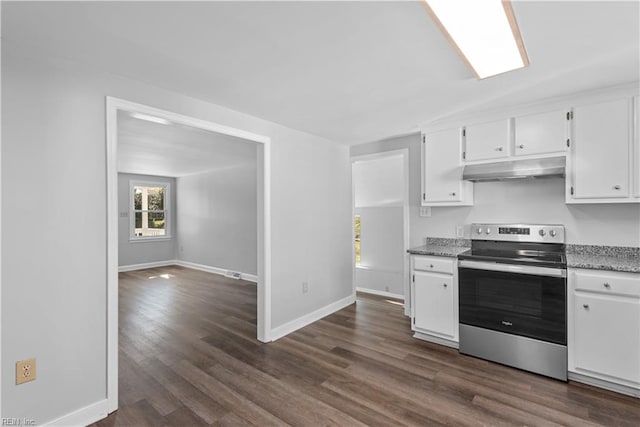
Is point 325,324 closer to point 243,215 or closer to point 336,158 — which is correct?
point 336,158

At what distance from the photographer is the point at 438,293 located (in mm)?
3047

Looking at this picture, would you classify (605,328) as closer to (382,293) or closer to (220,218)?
(382,293)

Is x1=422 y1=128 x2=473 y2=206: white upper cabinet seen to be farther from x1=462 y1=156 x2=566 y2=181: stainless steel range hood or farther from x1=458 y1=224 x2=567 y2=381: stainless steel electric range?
x1=458 y1=224 x2=567 y2=381: stainless steel electric range

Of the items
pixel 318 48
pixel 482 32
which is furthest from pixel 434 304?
pixel 318 48

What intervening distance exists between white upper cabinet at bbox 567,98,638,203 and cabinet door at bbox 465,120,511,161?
512mm

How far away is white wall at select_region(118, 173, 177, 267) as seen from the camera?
7.16 m

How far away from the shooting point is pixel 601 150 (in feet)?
8.15

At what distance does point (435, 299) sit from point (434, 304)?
0.18 ft

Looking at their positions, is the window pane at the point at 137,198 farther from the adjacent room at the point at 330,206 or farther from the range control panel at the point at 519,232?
the range control panel at the point at 519,232

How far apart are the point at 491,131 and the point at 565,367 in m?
2.13

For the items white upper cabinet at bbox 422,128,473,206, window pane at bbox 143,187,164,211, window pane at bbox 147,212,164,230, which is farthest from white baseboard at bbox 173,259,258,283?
white upper cabinet at bbox 422,128,473,206

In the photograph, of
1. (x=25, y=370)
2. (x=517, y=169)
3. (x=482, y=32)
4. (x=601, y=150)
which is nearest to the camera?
(x=482, y=32)

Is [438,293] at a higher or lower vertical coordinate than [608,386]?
higher

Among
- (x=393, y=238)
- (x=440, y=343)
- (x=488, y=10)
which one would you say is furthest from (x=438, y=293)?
(x=488, y=10)
